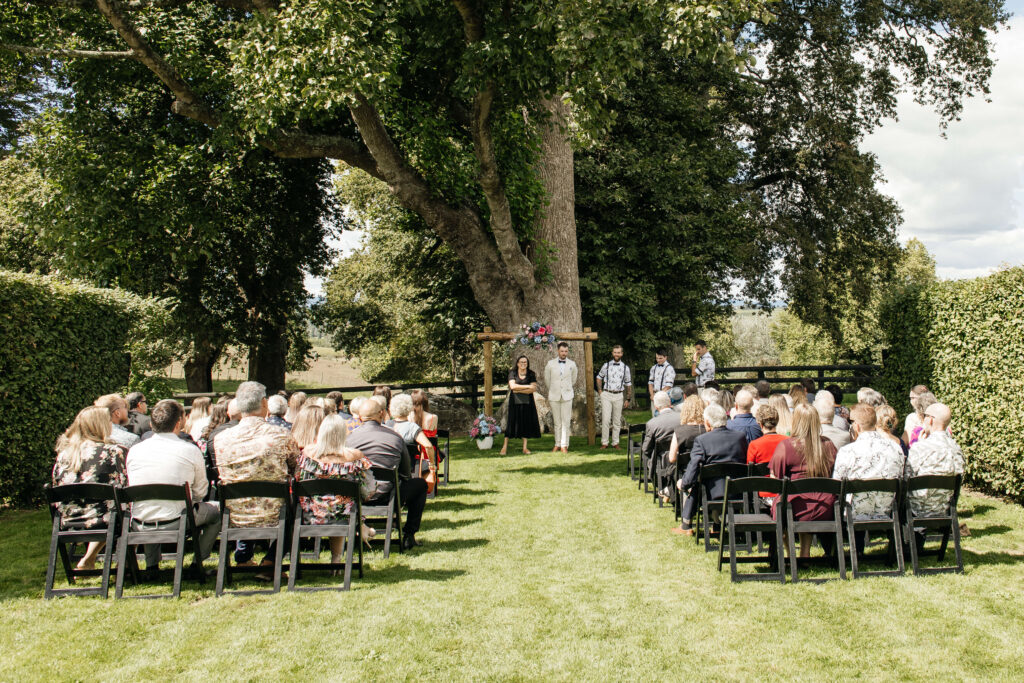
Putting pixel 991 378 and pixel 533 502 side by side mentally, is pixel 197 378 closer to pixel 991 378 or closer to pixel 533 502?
pixel 533 502

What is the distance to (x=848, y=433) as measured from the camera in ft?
25.2

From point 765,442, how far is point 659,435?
6.62 feet

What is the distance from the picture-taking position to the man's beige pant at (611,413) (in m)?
14.2

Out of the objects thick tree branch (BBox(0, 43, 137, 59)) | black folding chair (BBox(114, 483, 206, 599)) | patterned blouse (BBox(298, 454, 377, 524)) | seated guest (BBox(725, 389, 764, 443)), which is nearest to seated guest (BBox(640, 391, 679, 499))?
seated guest (BBox(725, 389, 764, 443))

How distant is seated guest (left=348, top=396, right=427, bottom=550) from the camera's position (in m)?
7.00

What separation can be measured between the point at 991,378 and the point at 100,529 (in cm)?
952

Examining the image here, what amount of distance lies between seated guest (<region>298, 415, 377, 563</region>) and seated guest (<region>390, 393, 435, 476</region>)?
1.29 meters

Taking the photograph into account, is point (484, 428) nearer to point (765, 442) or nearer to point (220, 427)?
point (220, 427)

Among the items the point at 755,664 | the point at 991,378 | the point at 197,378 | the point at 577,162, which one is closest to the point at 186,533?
the point at 755,664

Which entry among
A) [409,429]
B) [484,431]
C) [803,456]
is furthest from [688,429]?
[484,431]

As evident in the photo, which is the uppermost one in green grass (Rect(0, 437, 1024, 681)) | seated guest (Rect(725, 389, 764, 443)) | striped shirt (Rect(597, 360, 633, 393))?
striped shirt (Rect(597, 360, 633, 393))

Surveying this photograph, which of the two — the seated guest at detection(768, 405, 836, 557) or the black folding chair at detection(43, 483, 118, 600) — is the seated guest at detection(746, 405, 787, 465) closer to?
the seated guest at detection(768, 405, 836, 557)

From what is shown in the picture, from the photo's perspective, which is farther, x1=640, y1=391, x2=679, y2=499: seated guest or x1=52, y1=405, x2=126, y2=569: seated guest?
x1=640, y1=391, x2=679, y2=499: seated guest

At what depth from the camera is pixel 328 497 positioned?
20.2 feet
